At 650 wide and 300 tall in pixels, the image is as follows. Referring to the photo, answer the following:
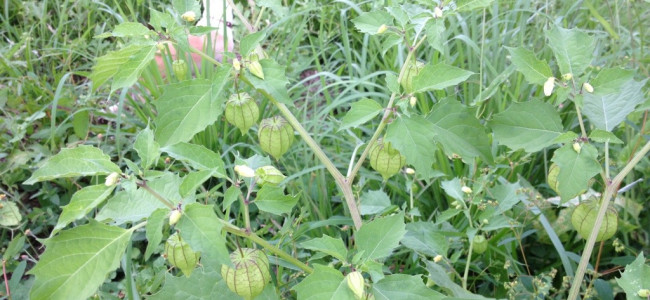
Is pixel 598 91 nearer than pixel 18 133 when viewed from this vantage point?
Yes

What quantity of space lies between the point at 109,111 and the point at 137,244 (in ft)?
1.69

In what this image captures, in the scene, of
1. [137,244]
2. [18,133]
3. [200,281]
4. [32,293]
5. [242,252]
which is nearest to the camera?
[32,293]

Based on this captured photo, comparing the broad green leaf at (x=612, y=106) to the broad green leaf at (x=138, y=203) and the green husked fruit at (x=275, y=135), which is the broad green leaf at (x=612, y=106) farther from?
the broad green leaf at (x=138, y=203)

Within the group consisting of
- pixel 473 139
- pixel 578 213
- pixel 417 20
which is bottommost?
pixel 578 213

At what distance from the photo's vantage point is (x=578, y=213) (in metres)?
0.96

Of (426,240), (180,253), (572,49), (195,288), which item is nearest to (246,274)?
(180,253)

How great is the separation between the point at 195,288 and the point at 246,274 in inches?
8.0

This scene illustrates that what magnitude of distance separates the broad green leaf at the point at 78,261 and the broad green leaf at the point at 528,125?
55 cm

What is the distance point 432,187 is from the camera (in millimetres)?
1621

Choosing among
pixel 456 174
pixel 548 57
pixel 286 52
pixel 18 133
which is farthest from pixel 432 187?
pixel 18 133

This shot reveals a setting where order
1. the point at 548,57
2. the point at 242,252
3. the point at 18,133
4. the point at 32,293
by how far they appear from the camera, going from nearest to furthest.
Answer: the point at 32,293 < the point at 242,252 < the point at 18,133 < the point at 548,57

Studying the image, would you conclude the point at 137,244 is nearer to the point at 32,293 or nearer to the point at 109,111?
the point at 109,111

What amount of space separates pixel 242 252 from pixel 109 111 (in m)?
1.22

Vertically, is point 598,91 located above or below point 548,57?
above
